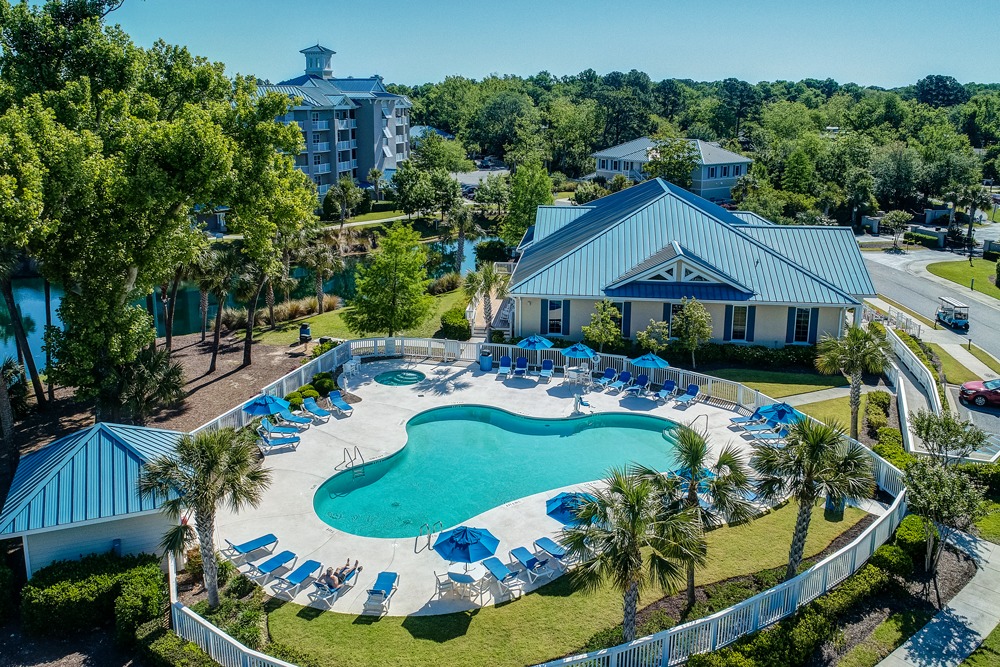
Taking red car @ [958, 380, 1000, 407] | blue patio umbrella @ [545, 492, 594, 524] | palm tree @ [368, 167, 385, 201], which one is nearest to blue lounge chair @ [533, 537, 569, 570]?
blue patio umbrella @ [545, 492, 594, 524]

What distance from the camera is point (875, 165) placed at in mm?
86625

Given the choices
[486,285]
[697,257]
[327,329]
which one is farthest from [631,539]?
[327,329]

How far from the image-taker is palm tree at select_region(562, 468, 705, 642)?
15.5 m

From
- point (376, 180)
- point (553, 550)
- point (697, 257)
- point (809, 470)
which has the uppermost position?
point (376, 180)

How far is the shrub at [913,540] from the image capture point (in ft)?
66.3

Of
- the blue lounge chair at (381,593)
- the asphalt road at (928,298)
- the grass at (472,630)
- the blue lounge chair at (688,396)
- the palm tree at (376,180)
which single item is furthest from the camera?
the palm tree at (376,180)

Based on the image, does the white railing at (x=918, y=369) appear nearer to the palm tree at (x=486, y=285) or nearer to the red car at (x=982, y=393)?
the red car at (x=982, y=393)

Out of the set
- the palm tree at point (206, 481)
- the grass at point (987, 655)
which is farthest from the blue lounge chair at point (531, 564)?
the grass at point (987, 655)

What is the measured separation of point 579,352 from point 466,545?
16139 mm

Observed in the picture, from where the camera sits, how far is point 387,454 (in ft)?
87.9

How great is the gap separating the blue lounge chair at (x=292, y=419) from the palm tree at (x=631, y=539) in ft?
50.1

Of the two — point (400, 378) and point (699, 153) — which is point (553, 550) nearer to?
point (400, 378)

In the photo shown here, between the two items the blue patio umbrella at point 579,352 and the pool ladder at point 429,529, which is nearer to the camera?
the pool ladder at point 429,529

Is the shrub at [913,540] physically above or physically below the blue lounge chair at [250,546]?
above
